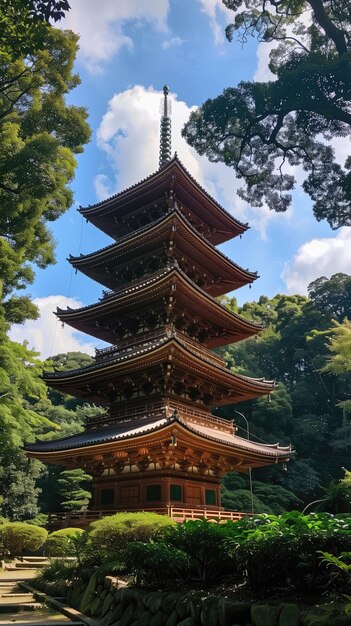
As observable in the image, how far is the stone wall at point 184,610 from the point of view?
169 inches

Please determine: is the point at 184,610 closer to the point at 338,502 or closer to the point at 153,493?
the point at 338,502

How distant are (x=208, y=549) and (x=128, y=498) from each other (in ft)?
36.0

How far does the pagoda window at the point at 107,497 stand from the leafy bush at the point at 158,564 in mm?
10042

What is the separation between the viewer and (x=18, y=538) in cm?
1712

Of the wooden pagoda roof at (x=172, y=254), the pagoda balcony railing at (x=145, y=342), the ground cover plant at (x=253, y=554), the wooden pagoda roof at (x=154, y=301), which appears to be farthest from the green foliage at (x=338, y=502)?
the wooden pagoda roof at (x=172, y=254)

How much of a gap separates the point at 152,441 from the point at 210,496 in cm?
525

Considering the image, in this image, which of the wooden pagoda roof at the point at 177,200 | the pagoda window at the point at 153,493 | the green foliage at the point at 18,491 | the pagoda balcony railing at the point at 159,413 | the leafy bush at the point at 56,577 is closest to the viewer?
the leafy bush at the point at 56,577

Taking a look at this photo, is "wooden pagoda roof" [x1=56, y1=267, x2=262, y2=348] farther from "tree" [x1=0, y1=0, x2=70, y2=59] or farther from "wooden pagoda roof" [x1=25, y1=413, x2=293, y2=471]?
"tree" [x1=0, y1=0, x2=70, y2=59]

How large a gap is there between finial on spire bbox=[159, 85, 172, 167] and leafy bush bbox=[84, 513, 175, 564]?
22.6 m

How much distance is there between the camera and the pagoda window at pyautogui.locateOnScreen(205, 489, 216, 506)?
18092mm

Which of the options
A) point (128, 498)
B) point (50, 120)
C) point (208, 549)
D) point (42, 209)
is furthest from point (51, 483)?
point (208, 549)

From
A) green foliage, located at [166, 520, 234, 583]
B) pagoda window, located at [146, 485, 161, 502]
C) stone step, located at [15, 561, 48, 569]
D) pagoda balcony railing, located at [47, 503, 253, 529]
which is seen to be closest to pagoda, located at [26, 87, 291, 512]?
pagoda window, located at [146, 485, 161, 502]

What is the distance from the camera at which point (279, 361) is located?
185 ft

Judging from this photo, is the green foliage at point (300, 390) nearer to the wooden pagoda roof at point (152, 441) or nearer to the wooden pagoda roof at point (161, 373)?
the wooden pagoda roof at point (152, 441)
